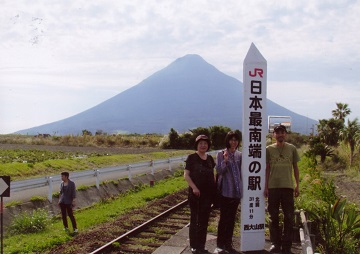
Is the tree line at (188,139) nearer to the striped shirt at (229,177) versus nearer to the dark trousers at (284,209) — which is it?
the dark trousers at (284,209)

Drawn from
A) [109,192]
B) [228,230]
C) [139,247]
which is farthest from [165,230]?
[109,192]

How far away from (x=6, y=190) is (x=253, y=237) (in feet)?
15.0

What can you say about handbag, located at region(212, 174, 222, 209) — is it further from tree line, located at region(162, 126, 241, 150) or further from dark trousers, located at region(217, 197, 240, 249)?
tree line, located at region(162, 126, 241, 150)

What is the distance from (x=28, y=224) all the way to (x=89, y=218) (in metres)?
1.69

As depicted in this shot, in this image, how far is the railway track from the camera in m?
8.52

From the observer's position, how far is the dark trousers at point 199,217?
729 cm

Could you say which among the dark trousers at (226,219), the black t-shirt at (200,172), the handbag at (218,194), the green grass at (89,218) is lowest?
the green grass at (89,218)

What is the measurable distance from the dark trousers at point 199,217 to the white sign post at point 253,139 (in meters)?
0.63

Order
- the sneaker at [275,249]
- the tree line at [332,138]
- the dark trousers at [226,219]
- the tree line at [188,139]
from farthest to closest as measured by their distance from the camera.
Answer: the tree line at [188,139], the tree line at [332,138], the sneaker at [275,249], the dark trousers at [226,219]

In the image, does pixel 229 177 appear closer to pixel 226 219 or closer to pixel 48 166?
pixel 226 219

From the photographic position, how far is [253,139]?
24.6 ft

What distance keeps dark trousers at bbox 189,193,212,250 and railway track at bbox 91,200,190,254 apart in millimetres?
1233

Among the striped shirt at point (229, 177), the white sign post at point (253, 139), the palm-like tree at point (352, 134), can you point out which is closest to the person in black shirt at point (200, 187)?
the striped shirt at point (229, 177)

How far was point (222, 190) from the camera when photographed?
7.37m
